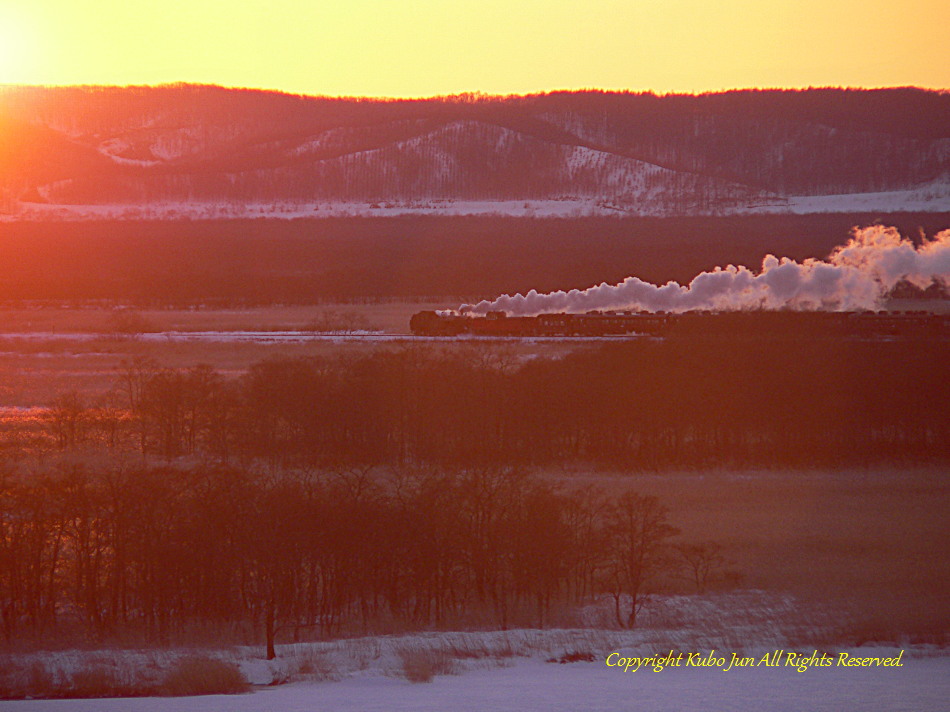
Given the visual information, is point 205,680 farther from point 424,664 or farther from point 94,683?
point 424,664

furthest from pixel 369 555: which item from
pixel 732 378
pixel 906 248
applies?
pixel 906 248

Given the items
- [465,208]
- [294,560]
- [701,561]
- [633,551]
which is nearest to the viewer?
[294,560]

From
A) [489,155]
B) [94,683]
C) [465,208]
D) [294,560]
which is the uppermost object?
[489,155]

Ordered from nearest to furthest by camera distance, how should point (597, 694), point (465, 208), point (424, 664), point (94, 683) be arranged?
point (597, 694), point (424, 664), point (94, 683), point (465, 208)

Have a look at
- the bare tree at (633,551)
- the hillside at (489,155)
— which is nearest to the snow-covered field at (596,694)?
the bare tree at (633,551)

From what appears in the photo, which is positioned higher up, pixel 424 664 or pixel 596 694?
pixel 596 694

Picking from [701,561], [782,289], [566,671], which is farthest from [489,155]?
[566,671]

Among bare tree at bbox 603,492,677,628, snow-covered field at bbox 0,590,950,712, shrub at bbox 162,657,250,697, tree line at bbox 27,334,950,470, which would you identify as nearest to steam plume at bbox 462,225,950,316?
tree line at bbox 27,334,950,470

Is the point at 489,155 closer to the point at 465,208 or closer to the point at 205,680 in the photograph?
the point at 465,208

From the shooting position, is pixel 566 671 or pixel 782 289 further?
pixel 782 289
